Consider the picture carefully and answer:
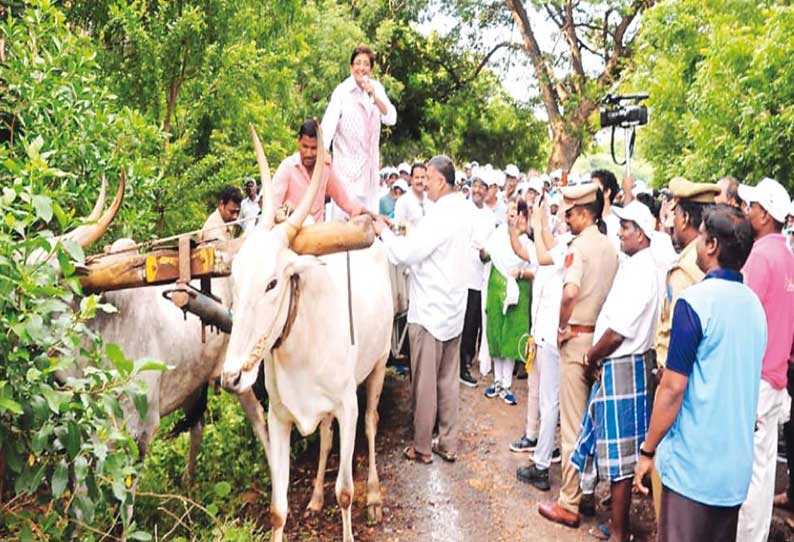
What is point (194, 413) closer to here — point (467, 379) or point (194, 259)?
point (194, 259)

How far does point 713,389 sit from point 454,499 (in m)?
2.64

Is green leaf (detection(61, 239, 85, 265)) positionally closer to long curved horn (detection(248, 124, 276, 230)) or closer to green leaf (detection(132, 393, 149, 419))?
green leaf (detection(132, 393, 149, 419))

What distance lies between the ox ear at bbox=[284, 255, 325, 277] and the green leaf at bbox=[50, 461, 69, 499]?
1309 mm

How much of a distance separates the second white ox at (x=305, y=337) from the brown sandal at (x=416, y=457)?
2.04 ft

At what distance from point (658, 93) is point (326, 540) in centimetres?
1014

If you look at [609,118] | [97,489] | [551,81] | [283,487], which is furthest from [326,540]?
[551,81]

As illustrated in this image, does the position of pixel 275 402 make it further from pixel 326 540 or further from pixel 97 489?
pixel 97 489

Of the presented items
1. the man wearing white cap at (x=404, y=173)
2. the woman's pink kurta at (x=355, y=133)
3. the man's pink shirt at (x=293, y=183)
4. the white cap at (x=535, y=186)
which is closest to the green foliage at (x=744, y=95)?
the white cap at (x=535, y=186)

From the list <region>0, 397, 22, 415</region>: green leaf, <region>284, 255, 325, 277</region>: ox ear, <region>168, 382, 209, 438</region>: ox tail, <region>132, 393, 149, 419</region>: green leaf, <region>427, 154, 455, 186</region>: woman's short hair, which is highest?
<region>427, 154, 455, 186</region>: woman's short hair

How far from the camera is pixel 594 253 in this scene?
4.87 metres

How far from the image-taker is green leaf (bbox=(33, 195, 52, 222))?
2.74 metres

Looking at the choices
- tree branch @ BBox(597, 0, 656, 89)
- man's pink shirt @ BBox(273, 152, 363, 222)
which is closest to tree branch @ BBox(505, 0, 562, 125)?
tree branch @ BBox(597, 0, 656, 89)

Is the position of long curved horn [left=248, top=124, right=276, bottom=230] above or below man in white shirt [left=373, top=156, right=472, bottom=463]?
above

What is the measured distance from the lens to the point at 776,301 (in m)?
4.45
